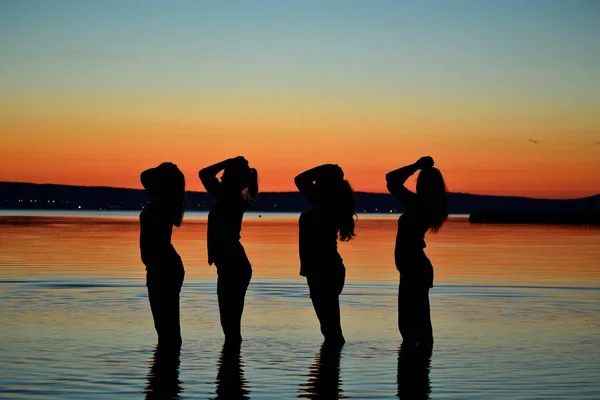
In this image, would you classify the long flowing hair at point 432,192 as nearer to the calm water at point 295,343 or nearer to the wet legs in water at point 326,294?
the wet legs in water at point 326,294

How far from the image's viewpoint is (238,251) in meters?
12.4

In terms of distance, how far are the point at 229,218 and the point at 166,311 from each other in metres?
1.26

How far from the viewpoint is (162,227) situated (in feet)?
39.1

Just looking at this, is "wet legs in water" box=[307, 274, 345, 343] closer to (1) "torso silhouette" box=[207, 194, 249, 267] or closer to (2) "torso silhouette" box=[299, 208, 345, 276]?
(2) "torso silhouette" box=[299, 208, 345, 276]

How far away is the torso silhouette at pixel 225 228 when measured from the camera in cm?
1231

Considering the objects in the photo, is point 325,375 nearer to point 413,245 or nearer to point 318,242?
point 318,242

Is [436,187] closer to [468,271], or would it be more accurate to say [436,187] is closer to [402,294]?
[402,294]

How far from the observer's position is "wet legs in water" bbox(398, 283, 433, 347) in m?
12.9

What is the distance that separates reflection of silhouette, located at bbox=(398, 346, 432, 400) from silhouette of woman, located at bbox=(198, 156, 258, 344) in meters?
2.03

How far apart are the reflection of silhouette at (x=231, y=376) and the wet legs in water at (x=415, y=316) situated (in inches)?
78.8

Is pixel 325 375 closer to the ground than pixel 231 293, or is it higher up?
closer to the ground

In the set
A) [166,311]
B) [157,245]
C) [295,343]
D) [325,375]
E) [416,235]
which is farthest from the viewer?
[295,343]

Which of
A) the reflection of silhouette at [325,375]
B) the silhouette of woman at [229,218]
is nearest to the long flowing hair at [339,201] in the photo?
the silhouette of woman at [229,218]

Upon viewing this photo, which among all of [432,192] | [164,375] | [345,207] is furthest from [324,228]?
[164,375]
